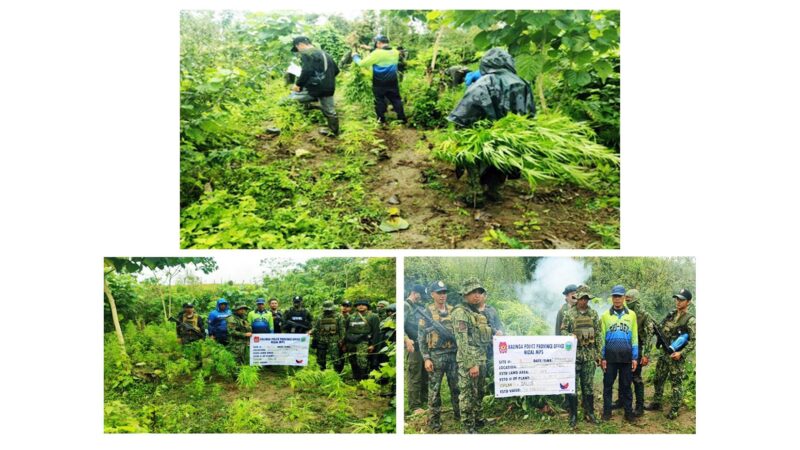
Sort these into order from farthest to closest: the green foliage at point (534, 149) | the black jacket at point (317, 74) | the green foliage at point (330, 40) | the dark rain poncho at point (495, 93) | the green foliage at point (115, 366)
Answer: the black jacket at point (317, 74)
the green foliage at point (330, 40)
the dark rain poncho at point (495, 93)
the green foliage at point (534, 149)
the green foliage at point (115, 366)

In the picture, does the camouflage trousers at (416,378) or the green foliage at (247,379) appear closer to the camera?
the camouflage trousers at (416,378)

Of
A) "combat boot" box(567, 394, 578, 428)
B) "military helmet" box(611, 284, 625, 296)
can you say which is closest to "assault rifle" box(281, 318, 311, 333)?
"combat boot" box(567, 394, 578, 428)

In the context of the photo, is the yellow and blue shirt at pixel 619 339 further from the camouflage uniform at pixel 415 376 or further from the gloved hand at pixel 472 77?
the gloved hand at pixel 472 77

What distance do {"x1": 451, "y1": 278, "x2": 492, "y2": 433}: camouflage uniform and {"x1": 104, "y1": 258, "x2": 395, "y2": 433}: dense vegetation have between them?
0.55 meters

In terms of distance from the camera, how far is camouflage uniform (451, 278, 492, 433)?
582 centimetres

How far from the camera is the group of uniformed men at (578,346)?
584cm

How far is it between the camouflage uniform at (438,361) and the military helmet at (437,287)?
0.48 feet

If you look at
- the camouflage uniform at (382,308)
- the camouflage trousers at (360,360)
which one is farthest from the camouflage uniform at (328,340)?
the camouflage uniform at (382,308)

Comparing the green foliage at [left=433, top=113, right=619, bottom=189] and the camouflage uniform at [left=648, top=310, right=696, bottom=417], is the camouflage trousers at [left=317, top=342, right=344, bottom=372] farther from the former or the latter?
the camouflage uniform at [left=648, top=310, right=696, bottom=417]

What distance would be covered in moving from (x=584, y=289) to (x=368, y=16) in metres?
2.91

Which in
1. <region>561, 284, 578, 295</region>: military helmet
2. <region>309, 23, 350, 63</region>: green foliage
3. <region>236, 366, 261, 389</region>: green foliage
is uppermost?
<region>309, 23, 350, 63</region>: green foliage

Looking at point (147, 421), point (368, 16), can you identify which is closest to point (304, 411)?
point (147, 421)

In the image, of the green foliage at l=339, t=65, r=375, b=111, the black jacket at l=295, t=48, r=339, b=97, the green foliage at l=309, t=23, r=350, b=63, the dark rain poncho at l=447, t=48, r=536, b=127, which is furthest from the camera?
the green foliage at l=339, t=65, r=375, b=111

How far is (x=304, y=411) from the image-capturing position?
599 cm
